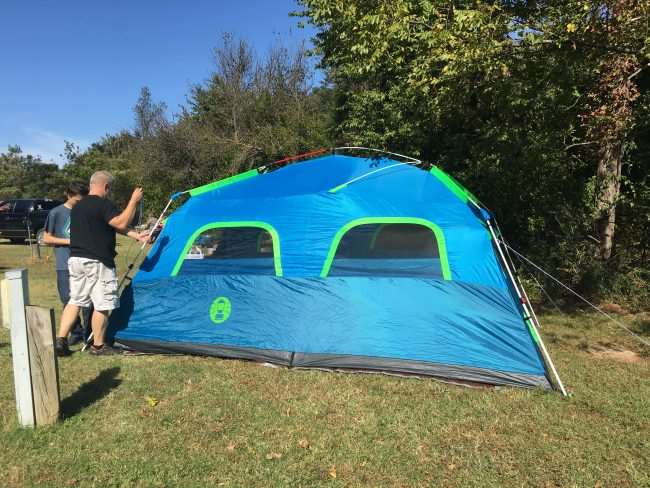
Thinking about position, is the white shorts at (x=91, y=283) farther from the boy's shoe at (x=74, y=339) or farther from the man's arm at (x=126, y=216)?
the boy's shoe at (x=74, y=339)

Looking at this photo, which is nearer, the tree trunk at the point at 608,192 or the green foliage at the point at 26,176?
the tree trunk at the point at 608,192

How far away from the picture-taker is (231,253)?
5117 millimetres

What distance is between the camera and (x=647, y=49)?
193 inches

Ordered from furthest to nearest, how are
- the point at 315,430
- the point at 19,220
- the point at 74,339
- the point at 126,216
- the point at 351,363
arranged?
the point at 19,220 < the point at 74,339 < the point at 126,216 < the point at 351,363 < the point at 315,430

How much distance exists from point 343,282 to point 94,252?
2287 mm

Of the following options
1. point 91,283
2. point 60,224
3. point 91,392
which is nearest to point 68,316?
point 91,283

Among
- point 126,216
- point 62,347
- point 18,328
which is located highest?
point 126,216

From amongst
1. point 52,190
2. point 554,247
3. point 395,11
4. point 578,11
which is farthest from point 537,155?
point 52,190

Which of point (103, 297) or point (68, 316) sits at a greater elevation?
point (103, 297)

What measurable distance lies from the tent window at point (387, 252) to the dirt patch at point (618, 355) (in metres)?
2.23

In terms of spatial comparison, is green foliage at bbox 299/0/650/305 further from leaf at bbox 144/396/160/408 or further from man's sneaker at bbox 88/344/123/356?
man's sneaker at bbox 88/344/123/356

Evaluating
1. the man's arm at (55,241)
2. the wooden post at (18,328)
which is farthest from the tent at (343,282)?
the wooden post at (18,328)

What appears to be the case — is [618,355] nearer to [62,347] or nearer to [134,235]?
[134,235]

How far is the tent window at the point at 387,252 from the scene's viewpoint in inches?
183
